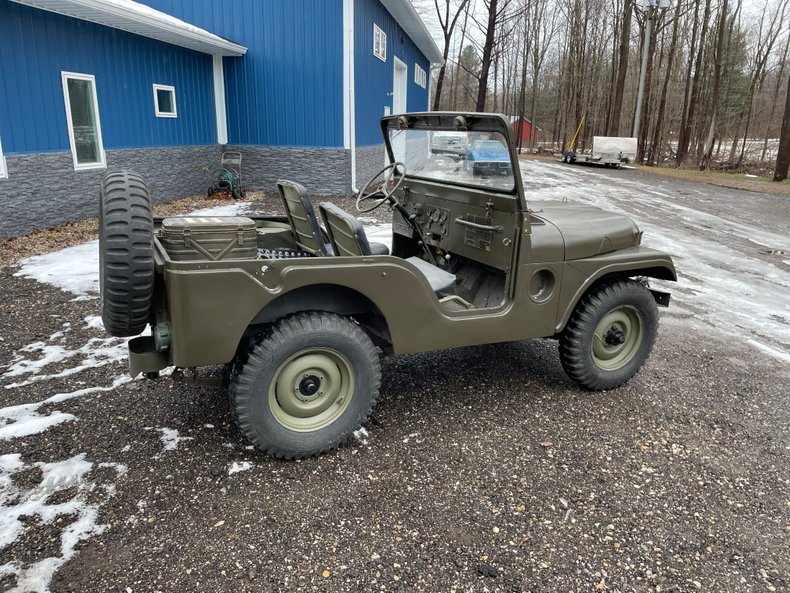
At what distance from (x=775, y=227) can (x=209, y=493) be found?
40.3 feet

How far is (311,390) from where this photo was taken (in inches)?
113

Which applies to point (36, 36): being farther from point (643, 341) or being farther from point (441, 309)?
point (643, 341)

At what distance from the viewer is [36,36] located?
807 centimetres

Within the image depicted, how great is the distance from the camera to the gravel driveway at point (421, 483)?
87.7 inches

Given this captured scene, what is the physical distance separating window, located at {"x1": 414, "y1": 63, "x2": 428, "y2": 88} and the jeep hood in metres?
18.5

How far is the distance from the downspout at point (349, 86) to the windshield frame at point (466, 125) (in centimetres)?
748

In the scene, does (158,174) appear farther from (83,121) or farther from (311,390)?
(311,390)

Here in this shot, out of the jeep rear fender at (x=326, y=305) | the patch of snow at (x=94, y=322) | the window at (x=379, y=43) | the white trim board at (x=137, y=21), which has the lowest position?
the patch of snow at (x=94, y=322)

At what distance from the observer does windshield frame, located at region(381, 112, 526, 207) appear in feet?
10.1

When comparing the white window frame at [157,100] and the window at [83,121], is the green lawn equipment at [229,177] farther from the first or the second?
the window at [83,121]

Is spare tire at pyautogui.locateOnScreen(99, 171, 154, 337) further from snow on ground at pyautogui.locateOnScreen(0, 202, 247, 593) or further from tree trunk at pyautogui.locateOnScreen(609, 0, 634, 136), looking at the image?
tree trunk at pyautogui.locateOnScreen(609, 0, 634, 136)

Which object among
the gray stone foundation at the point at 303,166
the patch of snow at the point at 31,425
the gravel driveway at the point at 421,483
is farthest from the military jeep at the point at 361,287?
the gray stone foundation at the point at 303,166

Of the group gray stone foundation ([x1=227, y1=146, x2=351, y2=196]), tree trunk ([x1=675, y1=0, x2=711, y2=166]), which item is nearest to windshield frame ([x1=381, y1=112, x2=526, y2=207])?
gray stone foundation ([x1=227, y1=146, x2=351, y2=196])

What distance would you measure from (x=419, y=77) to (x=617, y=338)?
20223mm
